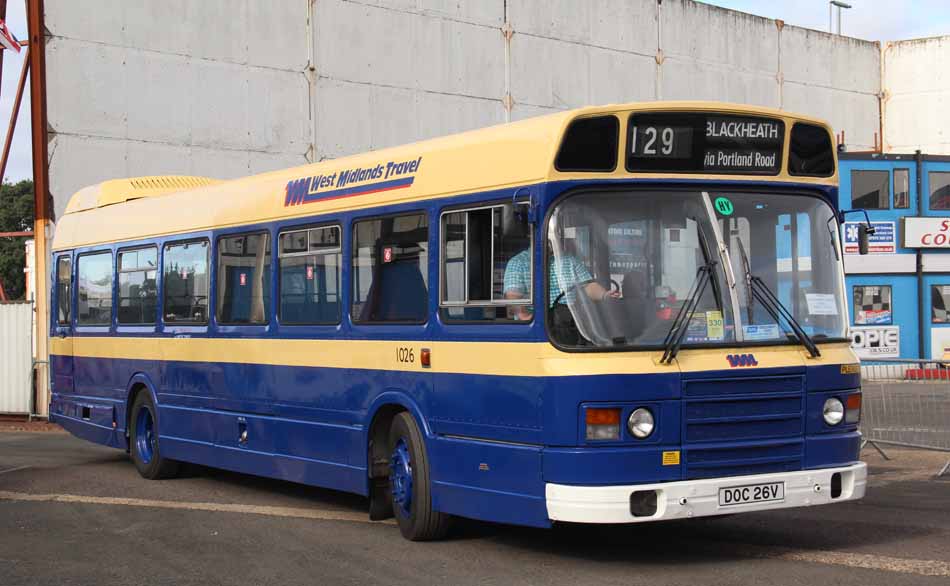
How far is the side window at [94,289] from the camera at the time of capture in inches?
648

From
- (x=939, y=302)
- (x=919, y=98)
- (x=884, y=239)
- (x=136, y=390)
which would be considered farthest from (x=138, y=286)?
(x=919, y=98)

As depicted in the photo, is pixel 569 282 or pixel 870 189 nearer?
pixel 569 282

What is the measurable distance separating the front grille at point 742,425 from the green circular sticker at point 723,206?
3.83ft

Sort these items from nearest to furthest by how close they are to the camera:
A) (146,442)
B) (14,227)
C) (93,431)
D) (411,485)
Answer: (411,485), (146,442), (93,431), (14,227)

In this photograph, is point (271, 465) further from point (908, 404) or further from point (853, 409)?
point (908, 404)

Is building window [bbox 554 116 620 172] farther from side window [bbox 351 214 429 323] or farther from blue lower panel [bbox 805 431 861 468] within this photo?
blue lower panel [bbox 805 431 861 468]

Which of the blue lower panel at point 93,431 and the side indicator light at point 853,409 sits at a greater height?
the side indicator light at point 853,409

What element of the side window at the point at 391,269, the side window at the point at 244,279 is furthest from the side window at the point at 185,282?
the side window at the point at 391,269

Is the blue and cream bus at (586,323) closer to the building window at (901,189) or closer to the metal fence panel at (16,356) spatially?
the metal fence panel at (16,356)

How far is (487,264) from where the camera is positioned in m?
9.33

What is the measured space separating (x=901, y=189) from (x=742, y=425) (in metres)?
26.8

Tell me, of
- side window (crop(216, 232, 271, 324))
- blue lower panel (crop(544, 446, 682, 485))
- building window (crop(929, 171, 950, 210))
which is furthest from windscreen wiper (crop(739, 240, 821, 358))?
building window (crop(929, 171, 950, 210))

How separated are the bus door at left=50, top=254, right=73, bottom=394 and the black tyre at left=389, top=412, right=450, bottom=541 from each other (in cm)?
837

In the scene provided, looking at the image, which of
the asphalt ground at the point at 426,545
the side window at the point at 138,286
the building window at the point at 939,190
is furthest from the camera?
the building window at the point at 939,190
